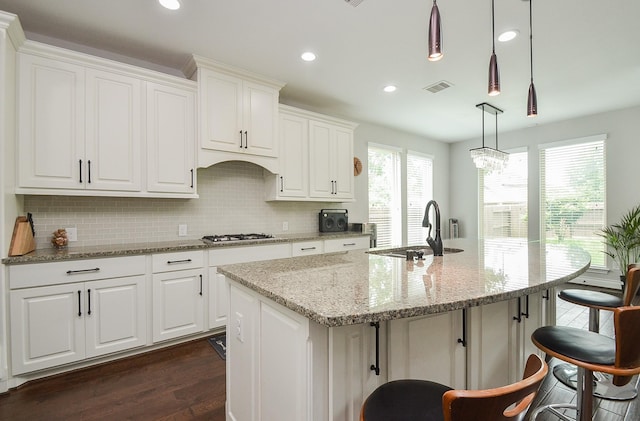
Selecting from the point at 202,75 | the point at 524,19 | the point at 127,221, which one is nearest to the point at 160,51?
the point at 202,75

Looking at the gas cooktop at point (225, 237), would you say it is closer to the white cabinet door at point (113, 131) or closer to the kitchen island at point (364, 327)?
the white cabinet door at point (113, 131)

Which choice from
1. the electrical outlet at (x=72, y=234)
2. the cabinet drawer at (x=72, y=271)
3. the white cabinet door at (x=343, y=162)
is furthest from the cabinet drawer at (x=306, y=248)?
the electrical outlet at (x=72, y=234)

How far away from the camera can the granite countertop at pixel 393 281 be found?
95 cm

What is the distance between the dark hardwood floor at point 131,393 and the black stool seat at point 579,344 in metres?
1.84

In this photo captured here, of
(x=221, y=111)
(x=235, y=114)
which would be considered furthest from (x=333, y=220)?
(x=221, y=111)

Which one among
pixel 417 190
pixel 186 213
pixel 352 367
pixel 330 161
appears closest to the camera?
pixel 352 367

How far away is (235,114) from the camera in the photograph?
3137mm

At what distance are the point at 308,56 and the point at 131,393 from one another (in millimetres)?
3095

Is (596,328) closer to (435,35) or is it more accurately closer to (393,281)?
(393,281)

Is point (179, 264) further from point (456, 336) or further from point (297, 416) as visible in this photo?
point (456, 336)

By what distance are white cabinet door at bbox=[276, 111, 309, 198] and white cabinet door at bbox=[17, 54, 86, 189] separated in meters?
1.89

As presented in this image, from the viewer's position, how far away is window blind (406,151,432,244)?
5.71 m

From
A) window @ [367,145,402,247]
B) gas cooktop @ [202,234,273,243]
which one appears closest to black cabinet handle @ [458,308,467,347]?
gas cooktop @ [202,234,273,243]

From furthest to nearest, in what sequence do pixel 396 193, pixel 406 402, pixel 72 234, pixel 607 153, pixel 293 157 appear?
pixel 396 193 < pixel 607 153 < pixel 293 157 < pixel 72 234 < pixel 406 402
